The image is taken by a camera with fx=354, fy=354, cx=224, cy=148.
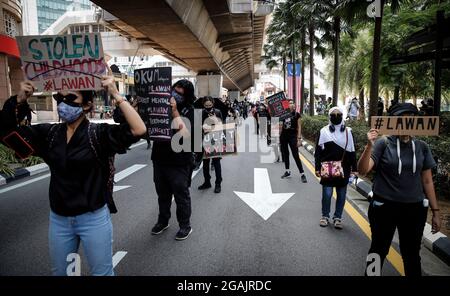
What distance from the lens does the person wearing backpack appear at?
8.61ft

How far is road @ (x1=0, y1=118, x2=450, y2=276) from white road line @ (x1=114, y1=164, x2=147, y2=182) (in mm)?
1723

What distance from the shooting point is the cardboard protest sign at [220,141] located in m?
7.79

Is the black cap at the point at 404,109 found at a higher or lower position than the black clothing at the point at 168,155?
higher

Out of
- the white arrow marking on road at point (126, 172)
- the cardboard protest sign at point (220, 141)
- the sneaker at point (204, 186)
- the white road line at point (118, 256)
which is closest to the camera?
the white road line at point (118, 256)

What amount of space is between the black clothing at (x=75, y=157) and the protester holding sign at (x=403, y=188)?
226 cm

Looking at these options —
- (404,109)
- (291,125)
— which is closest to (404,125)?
(404,109)

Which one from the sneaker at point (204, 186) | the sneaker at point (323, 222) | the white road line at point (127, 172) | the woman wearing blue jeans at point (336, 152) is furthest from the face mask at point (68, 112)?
the white road line at point (127, 172)

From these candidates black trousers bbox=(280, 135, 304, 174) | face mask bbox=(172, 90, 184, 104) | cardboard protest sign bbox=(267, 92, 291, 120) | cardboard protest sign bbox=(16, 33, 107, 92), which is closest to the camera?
cardboard protest sign bbox=(16, 33, 107, 92)

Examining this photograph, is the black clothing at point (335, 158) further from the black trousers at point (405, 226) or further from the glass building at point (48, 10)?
the glass building at point (48, 10)

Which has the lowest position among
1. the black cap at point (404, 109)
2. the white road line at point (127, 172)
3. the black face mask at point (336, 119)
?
the white road line at point (127, 172)

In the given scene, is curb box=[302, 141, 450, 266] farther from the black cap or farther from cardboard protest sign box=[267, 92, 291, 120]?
cardboard protest sign box=[267, 92, 291, 120]

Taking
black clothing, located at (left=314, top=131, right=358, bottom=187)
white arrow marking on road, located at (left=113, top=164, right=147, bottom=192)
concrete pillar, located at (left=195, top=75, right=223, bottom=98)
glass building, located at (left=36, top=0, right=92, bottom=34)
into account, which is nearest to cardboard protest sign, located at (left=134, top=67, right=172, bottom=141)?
black clothing, located at (left=314, top=131, right=358, bottom=187)

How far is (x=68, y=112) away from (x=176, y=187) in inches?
93.1

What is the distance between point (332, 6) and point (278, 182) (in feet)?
43.1
